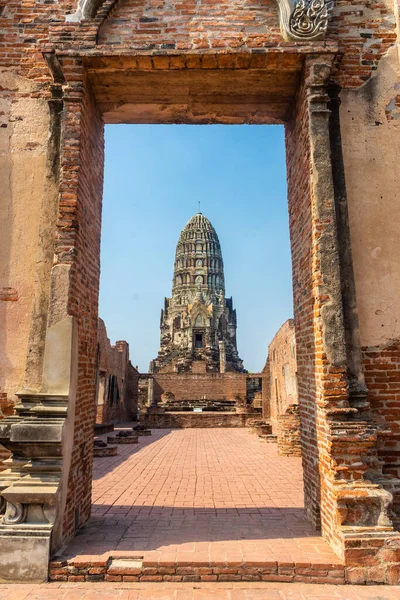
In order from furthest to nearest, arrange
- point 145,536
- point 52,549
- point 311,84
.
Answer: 1. point 311,84
2. point 145,536
3. point 52,549

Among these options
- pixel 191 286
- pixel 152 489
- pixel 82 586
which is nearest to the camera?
pixel 82 586

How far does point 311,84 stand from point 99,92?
7.93 feet

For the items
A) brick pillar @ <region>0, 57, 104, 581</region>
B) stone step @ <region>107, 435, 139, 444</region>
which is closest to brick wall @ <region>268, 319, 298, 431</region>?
stone step @ <region>107, 435, 139, 444</region>

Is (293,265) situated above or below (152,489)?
above

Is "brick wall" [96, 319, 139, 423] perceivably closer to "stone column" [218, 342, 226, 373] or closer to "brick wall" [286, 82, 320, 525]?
"brick wall" [286, 82, 320, 525]

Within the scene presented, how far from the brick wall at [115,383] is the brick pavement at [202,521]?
10.5 m

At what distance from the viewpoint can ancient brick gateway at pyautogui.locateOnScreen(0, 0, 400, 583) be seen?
13.9 feet

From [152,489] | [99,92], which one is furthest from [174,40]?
[152,489]

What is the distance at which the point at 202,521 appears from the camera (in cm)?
502

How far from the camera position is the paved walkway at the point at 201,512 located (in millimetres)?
3986

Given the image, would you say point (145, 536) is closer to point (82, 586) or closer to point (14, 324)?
point (82, 586)

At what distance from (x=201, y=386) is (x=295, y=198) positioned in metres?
32.4

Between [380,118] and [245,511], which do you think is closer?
[380,118]

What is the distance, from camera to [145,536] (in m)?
4.43
